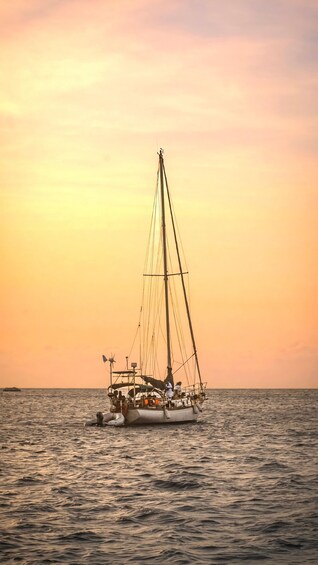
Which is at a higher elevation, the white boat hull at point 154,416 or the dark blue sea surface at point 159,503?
the white boat hull at point 154,416

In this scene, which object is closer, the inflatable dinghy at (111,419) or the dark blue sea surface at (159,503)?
the dark blue sea surface at (159,503)

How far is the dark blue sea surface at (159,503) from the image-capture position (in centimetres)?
2086

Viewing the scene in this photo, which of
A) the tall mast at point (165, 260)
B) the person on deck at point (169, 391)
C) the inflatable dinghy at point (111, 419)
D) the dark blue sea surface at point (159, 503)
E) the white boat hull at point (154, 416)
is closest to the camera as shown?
the dark blue sea surface at point (159, 503)

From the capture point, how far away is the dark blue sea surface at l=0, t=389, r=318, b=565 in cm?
2086

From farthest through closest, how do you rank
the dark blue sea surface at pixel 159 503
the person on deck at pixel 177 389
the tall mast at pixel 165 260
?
the tall mast at pixel 165 260, the person on deck at pixel 177 389, the dark blue sea surface at pixel 159 503

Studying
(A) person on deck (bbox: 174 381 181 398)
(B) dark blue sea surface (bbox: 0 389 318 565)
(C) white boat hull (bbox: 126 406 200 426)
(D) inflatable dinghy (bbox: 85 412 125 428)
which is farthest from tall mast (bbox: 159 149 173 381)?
(B) dark blue sea surface (bbox: 0 389 318 565)

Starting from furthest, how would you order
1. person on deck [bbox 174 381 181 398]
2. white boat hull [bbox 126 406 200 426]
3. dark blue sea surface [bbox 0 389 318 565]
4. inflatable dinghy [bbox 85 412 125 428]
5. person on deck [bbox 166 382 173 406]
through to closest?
person on deck [bbox 174 381 181 398] → inflatable dinghy [bbox 85 412 125 428] → person on deck [bbox 166 382 173 406] → white boat hull [bbox 126 406 200 426] → dark blue sea surface [bbox 0 389 318 565]

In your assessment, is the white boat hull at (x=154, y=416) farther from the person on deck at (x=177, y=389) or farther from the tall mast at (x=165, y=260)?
the tall mast at (x=165, y=260)

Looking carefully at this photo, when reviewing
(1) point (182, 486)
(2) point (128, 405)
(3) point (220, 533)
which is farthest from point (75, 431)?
(3) point (220, 533)

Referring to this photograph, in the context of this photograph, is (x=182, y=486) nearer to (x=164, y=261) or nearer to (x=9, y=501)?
(x=9, y=501)

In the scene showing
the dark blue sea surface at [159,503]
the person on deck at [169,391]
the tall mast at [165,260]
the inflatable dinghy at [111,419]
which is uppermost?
the tall mast at [165,260]

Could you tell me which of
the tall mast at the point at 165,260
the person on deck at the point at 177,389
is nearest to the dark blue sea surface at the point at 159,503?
the person on deck at the point at 177,389

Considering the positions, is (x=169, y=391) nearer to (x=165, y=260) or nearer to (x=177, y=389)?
(x=177, y=389)

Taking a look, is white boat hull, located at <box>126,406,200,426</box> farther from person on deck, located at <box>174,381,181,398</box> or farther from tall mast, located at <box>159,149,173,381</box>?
tall mast, located at <box>159,149,173,381</box>
